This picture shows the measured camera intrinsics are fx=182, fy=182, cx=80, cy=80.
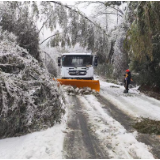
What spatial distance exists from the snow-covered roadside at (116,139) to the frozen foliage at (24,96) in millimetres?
1066

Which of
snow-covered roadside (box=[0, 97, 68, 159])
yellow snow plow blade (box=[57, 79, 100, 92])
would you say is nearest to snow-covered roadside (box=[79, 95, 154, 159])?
snow-covered roadside (box=[0, 97, 68, 159])

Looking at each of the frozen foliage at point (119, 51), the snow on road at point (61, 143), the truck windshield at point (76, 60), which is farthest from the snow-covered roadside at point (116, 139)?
the frozen foliage at point (119, 51)

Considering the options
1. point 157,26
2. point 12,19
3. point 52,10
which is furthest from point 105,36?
point 157,26

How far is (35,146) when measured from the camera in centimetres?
327

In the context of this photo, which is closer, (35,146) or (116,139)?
(35,146)

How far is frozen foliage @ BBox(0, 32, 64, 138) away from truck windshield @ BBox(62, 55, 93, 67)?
A: 7.19 meters

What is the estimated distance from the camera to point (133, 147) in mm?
3262

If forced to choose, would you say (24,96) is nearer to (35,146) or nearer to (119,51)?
(35,146)

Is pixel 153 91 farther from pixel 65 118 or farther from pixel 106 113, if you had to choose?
pixel 65 118

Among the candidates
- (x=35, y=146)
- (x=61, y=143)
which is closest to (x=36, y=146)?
(x=35, y=146)

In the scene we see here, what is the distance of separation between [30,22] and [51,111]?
27.2 feet

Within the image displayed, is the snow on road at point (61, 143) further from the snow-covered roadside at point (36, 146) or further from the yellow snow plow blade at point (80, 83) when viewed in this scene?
the yellow snow plow blade at point (80, 83)

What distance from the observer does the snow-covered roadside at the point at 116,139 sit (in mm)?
3031

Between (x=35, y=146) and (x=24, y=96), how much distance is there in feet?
3.60
